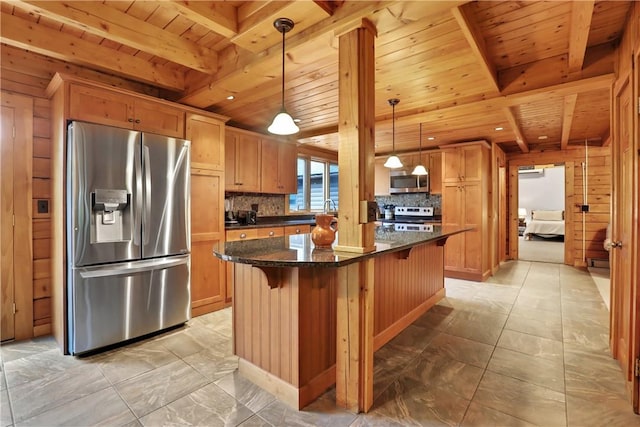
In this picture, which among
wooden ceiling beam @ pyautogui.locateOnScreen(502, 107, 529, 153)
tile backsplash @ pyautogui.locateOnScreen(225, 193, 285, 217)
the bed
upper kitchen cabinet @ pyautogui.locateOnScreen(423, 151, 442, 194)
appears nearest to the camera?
wooden ceiling beam @ pyautogui.locateOnScreen(502, 107, 529, 153)

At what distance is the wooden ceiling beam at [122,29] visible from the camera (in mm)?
1878

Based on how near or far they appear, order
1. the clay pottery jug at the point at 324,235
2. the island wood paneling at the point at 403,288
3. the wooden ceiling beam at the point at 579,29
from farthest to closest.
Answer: the island wood paneling at the point at 403,288, the clay pottery jug at the point at 324,235, the wooden ceiling beam at the point at 579,29

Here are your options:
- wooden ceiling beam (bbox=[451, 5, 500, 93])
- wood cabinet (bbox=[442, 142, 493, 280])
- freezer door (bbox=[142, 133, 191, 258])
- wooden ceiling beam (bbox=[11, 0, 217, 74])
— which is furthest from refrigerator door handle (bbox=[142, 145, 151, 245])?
wood cabinet (bbox=[442, 142, 493, 280])

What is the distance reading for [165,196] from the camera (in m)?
2.84

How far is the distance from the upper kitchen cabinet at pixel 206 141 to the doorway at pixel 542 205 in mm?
8894

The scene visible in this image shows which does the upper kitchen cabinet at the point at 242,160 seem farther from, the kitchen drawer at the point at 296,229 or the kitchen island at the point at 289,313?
the kitchen island at the point at 289,313

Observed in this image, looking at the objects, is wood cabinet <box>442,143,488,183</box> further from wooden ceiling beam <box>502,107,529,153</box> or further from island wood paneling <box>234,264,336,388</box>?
island wood paneling <box>234,264,336,388</box>

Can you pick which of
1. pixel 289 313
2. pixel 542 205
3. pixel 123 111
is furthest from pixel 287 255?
pixel 542 205

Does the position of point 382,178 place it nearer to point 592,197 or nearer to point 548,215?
point 592,197

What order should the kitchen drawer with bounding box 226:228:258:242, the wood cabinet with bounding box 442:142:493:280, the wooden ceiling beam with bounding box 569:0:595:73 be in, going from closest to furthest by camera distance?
the wooden ceiling beam with bounding box 569:0:595:73 < the kitchen drawer with bounding box 226:228:258:242 < the wood cabinet with bounding box 442:142:493:280

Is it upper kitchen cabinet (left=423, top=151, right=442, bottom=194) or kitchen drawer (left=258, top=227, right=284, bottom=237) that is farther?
upper kitchen cabinet (left=423, top=151, right=442, bottom=194)

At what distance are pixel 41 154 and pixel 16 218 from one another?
60cm

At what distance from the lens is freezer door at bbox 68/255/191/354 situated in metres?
2.39

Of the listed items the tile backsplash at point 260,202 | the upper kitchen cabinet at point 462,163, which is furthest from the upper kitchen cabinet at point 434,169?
the tile backsplash at point 260,202
